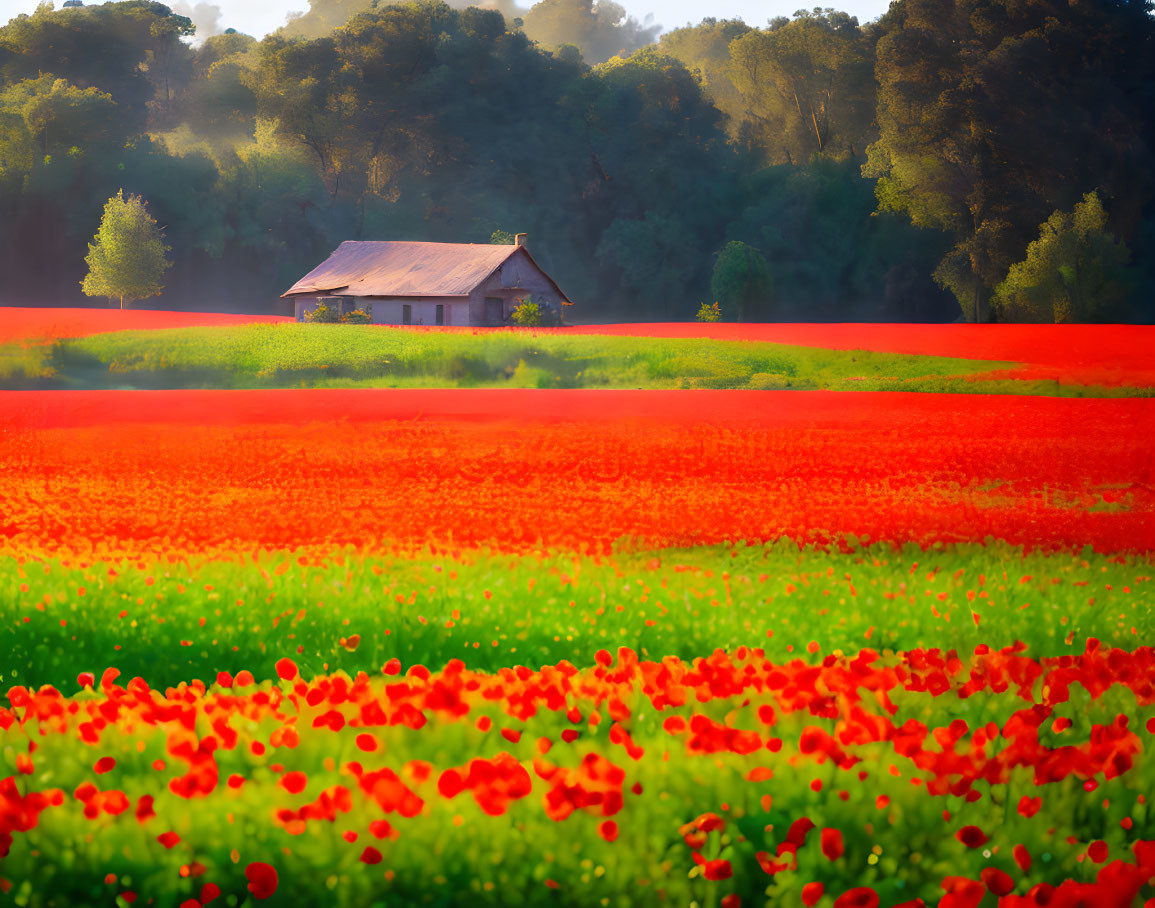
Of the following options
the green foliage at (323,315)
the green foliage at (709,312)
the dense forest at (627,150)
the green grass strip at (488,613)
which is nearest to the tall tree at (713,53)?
the dense forest at (627,150)

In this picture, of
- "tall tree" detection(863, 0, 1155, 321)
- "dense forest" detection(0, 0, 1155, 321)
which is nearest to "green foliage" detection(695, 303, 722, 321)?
"dense forest" detection(0, 0, 1155, 321)

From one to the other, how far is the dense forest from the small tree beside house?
9.48 ft

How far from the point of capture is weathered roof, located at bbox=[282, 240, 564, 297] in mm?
50469

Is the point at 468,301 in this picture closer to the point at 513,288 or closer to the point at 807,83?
the point at 513,288

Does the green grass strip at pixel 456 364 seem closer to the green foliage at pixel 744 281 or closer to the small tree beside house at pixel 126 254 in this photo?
the small tree beside house at pixel 126 254

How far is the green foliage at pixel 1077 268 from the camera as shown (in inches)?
1426

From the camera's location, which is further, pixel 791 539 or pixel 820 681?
pixel 791 539

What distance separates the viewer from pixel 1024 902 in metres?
3.63

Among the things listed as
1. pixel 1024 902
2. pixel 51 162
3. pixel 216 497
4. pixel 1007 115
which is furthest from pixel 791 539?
pixel 51 162

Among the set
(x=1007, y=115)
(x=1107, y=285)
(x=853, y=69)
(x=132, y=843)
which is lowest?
(x=132, y=843)

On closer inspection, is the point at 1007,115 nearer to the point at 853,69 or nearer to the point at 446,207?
the point at 853,69

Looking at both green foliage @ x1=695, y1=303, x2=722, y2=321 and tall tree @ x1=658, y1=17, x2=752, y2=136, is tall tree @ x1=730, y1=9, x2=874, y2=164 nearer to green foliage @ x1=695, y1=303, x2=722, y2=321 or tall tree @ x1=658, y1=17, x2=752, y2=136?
tall tree @ x1=658, y1=17, x2=752, y2=136

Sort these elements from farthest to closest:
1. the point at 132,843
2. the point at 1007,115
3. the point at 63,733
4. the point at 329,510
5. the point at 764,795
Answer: the point at 1007,115
the point at 329,510
the point at 63,733
the point at 764,795
the point at 132,843

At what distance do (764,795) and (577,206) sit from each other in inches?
2328
